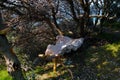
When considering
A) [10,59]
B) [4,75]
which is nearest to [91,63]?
[4,75]

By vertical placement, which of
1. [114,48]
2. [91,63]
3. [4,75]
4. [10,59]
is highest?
[10,59]

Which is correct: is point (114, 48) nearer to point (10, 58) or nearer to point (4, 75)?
point (4, 75)

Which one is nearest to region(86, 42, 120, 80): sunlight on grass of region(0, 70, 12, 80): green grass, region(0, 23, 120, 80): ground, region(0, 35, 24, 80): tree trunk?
region(0, 23, 120, 80): ground

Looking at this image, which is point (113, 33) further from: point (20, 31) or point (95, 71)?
point (20, 31)

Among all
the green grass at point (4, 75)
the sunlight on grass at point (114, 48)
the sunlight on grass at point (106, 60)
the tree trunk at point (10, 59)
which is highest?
the tree trunk at point (10, 59)

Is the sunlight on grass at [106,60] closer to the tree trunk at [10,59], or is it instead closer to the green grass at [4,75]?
the green grass at [4,75]

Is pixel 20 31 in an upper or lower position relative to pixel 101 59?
upper

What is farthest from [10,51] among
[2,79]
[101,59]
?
[101,59]

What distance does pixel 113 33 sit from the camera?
35.1 feet

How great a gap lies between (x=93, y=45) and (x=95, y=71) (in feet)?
5.27

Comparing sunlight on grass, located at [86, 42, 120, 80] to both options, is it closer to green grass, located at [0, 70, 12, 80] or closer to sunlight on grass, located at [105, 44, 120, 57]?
sunlight on grass, located at [105, 44, 120, 57]

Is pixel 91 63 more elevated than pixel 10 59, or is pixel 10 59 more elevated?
pixel 10 59

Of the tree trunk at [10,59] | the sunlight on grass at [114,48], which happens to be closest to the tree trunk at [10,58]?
the tree trunk at [10,59]

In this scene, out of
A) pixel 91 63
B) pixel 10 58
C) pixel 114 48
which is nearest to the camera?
pixel 10 58
